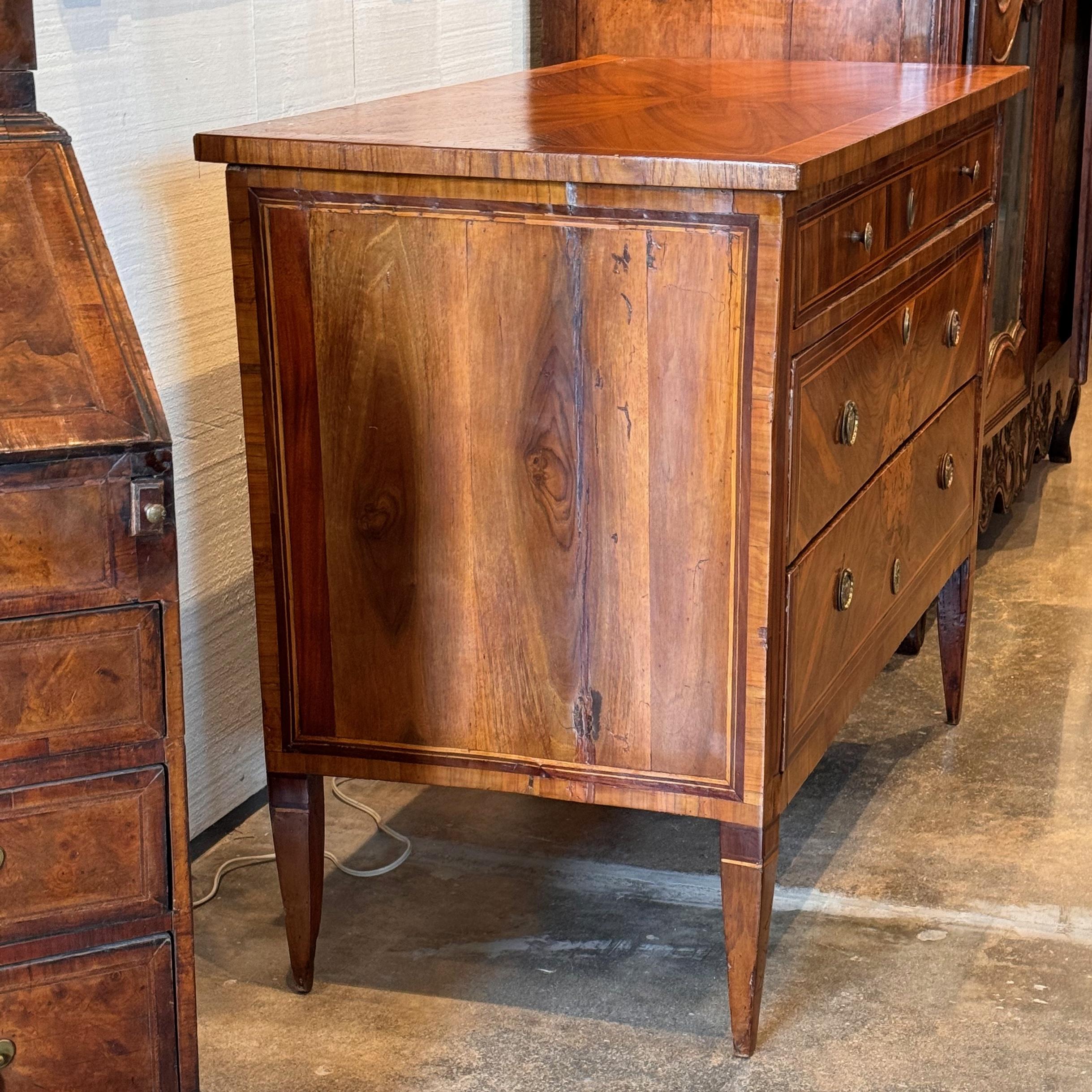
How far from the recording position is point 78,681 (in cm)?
152

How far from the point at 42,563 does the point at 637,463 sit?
690 mm

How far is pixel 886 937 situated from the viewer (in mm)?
2307

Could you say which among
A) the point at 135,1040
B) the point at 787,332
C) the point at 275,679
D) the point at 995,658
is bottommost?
the point at 995,658

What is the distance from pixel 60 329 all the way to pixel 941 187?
1349 mm

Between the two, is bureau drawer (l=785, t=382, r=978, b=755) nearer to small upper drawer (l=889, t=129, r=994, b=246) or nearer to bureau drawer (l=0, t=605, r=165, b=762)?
small upper drawer (l=889, t=129, r=994, b=246)

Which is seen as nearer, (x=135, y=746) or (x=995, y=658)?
(x=135, y=746)

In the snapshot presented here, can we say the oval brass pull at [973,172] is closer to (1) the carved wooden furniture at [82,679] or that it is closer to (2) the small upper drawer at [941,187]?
(2) the small upper drawer at [941,187]

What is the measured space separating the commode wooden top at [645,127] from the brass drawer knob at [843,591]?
1.73 feet

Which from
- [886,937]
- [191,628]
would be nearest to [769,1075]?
[886,937]

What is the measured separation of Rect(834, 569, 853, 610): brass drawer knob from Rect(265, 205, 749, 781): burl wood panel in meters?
0.29

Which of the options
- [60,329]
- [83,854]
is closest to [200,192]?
[60,329]

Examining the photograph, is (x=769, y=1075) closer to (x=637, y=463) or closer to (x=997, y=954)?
(x=997, y=954)

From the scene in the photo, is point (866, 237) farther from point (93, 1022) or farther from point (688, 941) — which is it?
point (93, 1022)

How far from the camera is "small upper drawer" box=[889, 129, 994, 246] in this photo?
217 centimetres
